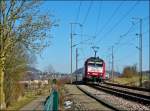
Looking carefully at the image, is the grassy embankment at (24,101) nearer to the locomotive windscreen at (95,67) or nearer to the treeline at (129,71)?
the locomotive windscreen at (95,67)

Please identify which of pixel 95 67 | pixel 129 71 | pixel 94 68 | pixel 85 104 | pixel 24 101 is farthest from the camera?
pixel 129 71

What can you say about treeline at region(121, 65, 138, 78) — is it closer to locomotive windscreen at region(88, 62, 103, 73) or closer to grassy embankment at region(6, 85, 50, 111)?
locomotive windscreen at region(88, 62, 103, 73)

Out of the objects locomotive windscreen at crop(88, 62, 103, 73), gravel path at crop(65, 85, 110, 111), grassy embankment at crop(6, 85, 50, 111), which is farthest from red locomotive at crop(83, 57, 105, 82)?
gravel path at crop(65, 85, 110, 111)

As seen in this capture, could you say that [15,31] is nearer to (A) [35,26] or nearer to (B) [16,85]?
(A) [35,26]

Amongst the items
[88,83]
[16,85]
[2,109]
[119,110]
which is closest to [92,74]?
[88,83]

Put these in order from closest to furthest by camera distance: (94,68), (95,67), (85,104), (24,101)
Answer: (85,104)
(24,101)
(94,68)
(95,67)

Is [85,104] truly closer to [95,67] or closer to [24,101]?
[24,101]

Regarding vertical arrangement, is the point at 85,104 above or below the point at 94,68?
below

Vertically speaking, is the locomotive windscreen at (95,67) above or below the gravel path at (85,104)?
above

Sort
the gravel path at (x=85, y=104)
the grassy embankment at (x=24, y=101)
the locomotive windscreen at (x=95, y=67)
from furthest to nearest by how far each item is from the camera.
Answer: the locomotive windscreen at (x=95, y=67) < the grassy embankment at (x=24, y=101) < the gravel path at (x=85, y=104)

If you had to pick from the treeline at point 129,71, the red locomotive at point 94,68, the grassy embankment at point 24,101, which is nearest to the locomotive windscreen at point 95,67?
the red locomotive at point 94,68

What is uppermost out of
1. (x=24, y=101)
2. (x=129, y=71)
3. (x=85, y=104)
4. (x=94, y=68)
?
(x=129, y=71)

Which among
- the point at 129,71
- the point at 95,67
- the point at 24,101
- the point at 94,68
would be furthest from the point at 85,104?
the point at 129,71

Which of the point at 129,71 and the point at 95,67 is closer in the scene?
the point at 95,67
